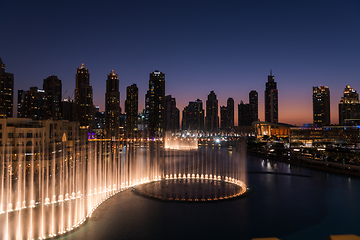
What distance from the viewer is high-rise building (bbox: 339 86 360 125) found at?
15275 cm

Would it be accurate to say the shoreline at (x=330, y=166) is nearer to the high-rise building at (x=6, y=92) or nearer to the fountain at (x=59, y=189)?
the fountain at (x=59, y=189)

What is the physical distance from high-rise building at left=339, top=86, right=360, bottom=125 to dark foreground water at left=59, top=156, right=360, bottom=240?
496ft

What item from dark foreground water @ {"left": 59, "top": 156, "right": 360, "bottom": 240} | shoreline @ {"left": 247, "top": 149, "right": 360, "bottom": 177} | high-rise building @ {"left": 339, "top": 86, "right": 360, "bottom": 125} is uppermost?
high-rise building @ {"left": 339, "top": 86, "right": 360, "bottom": 125}

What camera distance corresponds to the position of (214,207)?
22078 mm

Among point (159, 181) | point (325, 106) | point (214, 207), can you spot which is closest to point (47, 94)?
point (159, 181)

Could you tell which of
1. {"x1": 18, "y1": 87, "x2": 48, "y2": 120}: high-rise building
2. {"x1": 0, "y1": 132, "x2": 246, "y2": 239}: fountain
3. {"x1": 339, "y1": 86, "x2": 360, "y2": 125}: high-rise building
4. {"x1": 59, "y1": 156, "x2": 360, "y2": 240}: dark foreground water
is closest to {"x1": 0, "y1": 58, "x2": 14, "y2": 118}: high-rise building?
{"x1": 18, "y1": 87, "x2": 48, "y2": 120}: high-rise building

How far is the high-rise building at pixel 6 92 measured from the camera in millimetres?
123463

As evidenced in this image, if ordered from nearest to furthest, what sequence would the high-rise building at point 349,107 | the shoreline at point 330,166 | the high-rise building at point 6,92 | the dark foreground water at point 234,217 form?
1. the dark foreground water at point 234,217
2. the shoreline at point 330,166
3. the high-rise building at point 6,92
4. the high-rise building at point 349,107

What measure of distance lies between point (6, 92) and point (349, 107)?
198 m

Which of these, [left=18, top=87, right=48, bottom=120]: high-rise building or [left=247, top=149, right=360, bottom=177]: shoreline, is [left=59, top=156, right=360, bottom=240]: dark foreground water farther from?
[left=18, top=87, right=48, bottom=120]: high-rise building

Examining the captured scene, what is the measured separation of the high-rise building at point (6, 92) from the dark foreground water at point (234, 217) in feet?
420


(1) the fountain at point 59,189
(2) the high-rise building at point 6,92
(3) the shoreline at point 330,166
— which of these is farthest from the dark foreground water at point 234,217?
(2) the high-rise building at point 6,92

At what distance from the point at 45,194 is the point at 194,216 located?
49.4 ft

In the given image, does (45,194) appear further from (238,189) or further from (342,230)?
(342,230)
